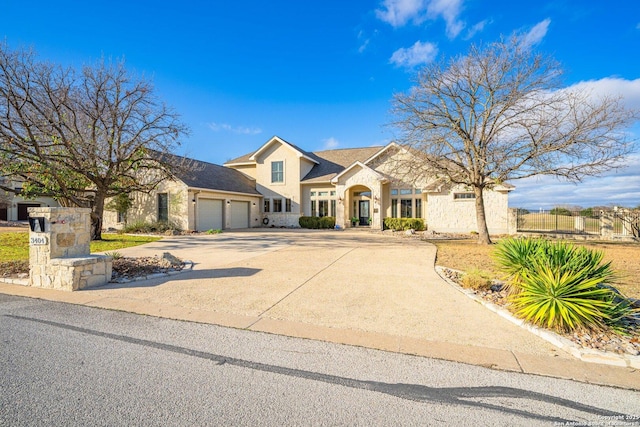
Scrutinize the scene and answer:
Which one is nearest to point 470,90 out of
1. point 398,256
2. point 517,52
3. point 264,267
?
point 517,52

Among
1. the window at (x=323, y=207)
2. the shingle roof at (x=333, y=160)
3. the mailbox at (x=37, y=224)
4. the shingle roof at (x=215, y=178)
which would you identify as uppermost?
the shingle roof at (x=333, y=160)

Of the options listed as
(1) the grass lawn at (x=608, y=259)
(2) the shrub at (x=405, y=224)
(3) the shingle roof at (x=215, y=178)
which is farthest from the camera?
(2) the shrub at (x=405, y=224)

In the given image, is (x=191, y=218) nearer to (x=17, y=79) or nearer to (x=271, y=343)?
(x=17, y=79)

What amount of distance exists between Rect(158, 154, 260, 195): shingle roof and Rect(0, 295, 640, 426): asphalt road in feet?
56.1

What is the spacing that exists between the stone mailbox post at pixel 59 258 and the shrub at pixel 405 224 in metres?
18.5

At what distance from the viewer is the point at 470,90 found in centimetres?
1395

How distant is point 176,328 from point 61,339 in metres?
1.41

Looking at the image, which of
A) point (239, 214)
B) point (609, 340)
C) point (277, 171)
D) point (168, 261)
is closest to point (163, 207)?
point (239, 214)

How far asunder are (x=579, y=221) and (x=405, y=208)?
1119cm

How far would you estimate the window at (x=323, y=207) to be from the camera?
2583 centimetres

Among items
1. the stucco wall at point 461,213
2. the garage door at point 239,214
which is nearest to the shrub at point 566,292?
the stucco wall at point 461,213

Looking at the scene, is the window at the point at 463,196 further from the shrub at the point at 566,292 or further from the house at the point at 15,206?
the house at the point at 15,206

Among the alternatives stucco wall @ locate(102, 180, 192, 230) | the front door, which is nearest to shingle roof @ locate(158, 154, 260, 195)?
stucco wall @ locate(102, 180, 192, 230)

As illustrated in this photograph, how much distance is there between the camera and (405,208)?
23844 mm
